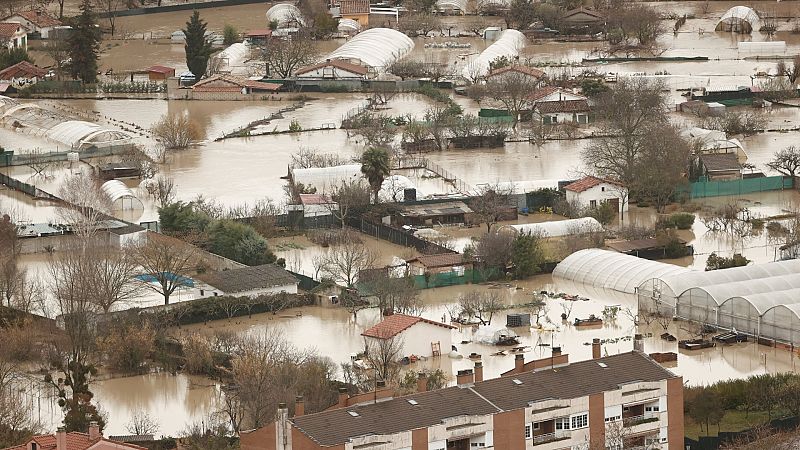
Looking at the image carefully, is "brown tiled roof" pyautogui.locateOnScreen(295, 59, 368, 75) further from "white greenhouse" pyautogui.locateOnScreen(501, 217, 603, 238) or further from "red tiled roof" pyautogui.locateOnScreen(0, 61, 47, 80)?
"white greenhouse" pyautogui.locateOnScreen(501, 217, 603, 238)

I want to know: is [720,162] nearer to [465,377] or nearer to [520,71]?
[520,71]

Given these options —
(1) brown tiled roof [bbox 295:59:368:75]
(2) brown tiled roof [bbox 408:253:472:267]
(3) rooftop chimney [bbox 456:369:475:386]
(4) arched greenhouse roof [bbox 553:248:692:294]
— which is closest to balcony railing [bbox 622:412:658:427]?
(3) rooftop chimney [bbox 456:369:475:386]

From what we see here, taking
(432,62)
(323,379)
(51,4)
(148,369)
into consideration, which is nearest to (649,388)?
(323,379)

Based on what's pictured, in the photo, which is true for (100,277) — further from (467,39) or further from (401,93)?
(467,39)

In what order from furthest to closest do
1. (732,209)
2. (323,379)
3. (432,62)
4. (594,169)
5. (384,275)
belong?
(432,62) → (594,169) → (732,209) → (384,275) → (323,379)

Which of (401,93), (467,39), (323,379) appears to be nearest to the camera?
(323,379)

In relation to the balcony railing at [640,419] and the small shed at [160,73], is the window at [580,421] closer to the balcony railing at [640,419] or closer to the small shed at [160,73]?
the balcony railing at [640,419]

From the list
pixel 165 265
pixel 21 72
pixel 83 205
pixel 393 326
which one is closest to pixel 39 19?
pixel 21 72
